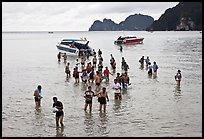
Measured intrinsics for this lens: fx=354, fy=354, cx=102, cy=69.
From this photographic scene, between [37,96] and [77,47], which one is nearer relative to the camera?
[37,96]

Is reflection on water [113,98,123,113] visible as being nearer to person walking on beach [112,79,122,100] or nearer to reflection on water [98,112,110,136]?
person walking on beach [112,79,122,100]

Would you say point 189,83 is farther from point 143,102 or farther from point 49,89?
point 49,89

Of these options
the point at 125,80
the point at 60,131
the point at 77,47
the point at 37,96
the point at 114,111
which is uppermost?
the point at 77,47

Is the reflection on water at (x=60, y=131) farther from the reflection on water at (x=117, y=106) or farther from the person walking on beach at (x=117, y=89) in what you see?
the person walking on beach at (x=117, y=89)

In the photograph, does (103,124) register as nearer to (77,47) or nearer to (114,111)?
(114,111)

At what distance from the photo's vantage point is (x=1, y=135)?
12.8m

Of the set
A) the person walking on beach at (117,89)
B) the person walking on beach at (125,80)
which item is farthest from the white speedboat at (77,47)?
the person walking on beach at (117,89)

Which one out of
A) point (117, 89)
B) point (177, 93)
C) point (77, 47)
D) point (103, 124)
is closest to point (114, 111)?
point (117, 89)

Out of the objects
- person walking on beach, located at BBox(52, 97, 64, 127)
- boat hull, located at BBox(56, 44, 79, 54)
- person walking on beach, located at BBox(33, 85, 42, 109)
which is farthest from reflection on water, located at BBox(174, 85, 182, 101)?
boat hull, located at BBox(56, 44, 79, 54)

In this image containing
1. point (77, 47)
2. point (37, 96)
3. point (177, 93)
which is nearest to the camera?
point (37, 96)

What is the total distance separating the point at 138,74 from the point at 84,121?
49.2 feet

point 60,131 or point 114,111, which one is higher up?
point 114,111

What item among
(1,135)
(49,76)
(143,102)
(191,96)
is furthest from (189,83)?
(1,135)

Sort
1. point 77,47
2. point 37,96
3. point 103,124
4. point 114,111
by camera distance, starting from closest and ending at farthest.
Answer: point 103,124, point 114,111, point 37,96, point 77,47
